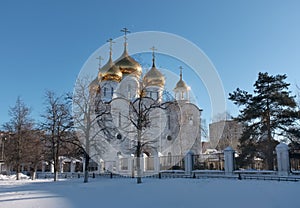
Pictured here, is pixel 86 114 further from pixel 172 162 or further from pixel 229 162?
pixel 229 162

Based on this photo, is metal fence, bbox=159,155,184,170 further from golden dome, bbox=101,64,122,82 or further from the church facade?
golden dome, bbox=101,64,122,82

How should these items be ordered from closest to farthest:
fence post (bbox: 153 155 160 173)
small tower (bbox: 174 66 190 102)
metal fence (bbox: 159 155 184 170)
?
metal fence (bbox: 159 155 184 170) → fence post (bbox: 153 155 160 173) → small tower (bbox: 174 66 190 102)

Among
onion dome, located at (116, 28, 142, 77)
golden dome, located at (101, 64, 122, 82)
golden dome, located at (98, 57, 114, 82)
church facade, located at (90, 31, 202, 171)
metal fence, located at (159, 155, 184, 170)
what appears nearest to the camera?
metal fence, located at (159, 155, 184, 170)

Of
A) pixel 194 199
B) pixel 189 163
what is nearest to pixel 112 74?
pixel 189 163

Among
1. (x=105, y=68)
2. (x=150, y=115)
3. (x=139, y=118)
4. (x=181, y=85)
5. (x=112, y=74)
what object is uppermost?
(x=105, y=68)

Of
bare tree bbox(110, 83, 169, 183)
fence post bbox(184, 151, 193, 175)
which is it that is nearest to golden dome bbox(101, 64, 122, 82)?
bare tree bbox(110, 83, 169, 183)

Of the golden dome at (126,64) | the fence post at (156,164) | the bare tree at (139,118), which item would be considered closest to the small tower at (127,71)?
the golden dome at (126,64)

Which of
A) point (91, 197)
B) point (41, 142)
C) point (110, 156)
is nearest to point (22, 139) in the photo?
point (41, 142)

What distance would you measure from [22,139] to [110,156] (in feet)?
26.6

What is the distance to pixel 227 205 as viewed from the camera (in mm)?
9234

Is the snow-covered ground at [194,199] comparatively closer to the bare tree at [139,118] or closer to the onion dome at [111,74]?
the bare tree at [139,118]

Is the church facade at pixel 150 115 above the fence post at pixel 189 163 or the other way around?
above

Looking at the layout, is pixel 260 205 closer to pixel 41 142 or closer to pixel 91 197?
pixel 91 197

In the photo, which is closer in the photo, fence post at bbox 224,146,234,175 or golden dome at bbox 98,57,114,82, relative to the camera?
fence post at bbox 224,146,234,175
